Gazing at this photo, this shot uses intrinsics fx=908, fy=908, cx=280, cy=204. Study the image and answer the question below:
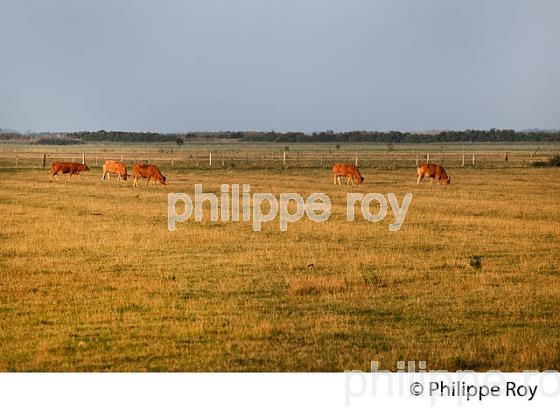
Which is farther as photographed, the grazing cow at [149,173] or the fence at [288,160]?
the fence at [288,160]

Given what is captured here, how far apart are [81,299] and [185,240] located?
24.4 ft

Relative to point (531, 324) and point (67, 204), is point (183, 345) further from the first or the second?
point (67, 204)

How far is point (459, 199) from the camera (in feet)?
113

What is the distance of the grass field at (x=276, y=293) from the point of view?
10.9 metres

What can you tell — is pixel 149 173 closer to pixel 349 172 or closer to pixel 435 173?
pixel 349 172

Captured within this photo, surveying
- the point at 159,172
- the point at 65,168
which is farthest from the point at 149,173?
the point at 65,168

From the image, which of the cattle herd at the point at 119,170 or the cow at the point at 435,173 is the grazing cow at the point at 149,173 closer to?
the cattle herd at the point at 119,170

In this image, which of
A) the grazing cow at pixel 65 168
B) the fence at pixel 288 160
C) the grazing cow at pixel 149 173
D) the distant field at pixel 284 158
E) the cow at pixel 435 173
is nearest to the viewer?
the grazing cow at pixel 149 173

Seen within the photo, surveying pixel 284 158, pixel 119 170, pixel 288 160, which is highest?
pixel 119 170

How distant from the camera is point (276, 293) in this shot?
14836 millimetres

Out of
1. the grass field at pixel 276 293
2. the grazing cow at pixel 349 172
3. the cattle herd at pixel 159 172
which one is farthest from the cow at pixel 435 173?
the grass field at pixel 276 293

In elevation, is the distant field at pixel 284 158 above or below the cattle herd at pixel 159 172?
below

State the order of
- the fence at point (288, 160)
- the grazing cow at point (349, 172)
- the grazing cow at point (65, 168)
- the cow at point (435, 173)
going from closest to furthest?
1. the cow at point (435, 173)
2. the grazing cow at point (349, 172)
3. the grazing cow at point (65, 168)
4. the fence at point (288, 160)
